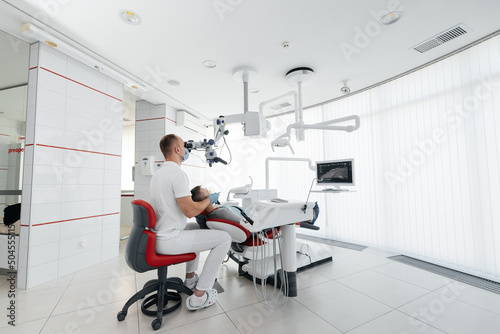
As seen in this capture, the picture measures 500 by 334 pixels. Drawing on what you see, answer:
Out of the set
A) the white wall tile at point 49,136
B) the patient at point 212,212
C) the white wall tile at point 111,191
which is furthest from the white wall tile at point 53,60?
the patient at point 212,212

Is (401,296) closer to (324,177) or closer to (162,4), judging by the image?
(324,177)

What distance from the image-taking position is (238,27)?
2.19m

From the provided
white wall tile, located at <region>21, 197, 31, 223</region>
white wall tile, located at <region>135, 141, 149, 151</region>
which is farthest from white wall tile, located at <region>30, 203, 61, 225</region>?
white wall tile, located at <region>135, 141, 149, 151</region>

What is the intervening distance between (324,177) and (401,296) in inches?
60.0

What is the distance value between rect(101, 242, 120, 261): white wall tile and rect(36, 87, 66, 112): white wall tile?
1.81m

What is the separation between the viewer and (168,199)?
5.62ft

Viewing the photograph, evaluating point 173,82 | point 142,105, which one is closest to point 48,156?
point 173,82

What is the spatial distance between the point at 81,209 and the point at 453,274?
4.32 m

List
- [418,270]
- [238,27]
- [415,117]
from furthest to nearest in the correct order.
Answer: [415,117] < [418,270] < [238,27]

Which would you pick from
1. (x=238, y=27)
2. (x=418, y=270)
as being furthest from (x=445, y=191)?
(x=238, y=27)

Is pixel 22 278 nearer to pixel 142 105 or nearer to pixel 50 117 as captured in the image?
pixel 50 117

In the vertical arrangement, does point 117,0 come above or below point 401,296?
above

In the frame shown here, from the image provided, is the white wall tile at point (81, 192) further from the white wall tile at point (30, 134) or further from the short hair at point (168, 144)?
the short hair at point (168, 144)

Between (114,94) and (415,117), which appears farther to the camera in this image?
(114,94)
